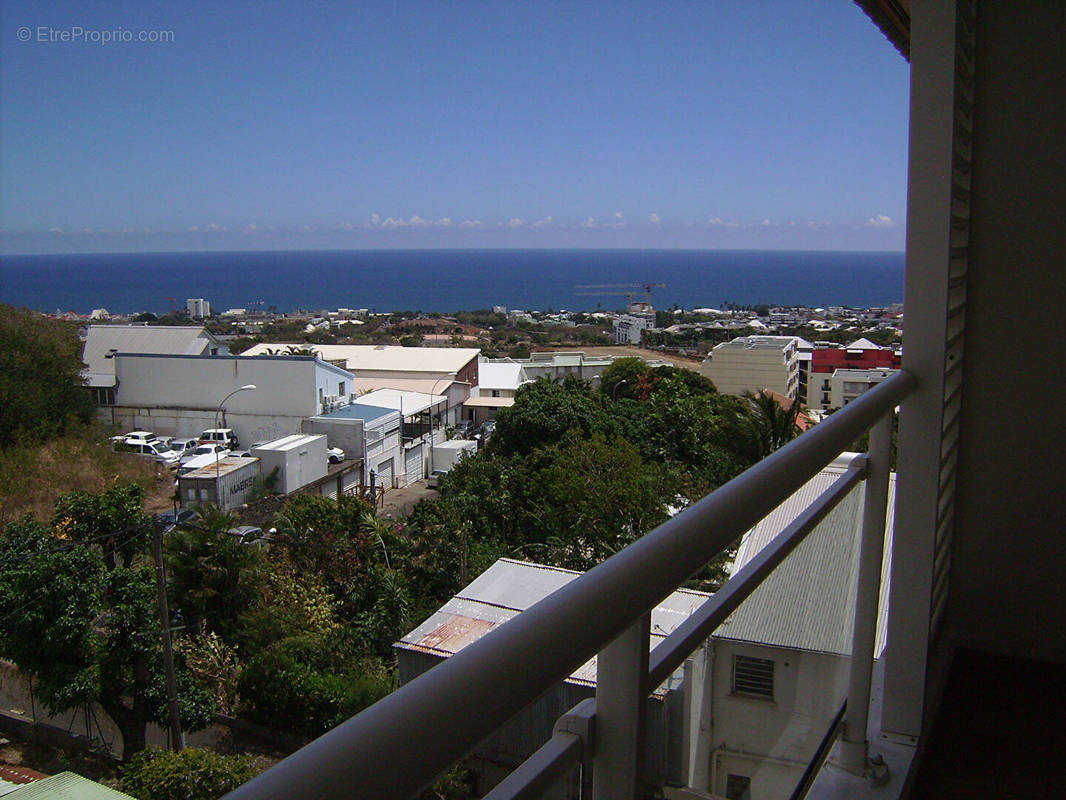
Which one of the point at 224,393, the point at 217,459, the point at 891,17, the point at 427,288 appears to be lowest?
the point at 217,459

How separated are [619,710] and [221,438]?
20.9m

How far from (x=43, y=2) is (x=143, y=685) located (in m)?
62.1

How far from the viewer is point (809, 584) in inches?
38.5

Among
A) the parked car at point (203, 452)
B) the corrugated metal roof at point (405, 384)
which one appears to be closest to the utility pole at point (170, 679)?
the parked car at point (203, 452)

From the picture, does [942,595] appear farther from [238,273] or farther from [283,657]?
[238,273]

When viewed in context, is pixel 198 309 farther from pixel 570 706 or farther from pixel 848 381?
pixel 570 706

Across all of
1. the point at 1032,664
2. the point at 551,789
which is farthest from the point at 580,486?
the point at 551,789

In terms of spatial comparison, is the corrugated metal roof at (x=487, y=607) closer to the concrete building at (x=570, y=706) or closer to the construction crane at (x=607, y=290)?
the concrete building at (x=570, y=706)

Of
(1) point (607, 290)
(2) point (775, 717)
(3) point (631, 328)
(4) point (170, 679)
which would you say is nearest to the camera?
(2) point (775, 717)

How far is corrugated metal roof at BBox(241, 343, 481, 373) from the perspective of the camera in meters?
27.3

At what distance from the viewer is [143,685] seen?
27.4ft

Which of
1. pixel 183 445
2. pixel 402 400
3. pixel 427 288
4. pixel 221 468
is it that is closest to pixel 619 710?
pixel 221 468

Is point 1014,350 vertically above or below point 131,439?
above

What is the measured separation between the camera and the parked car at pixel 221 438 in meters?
19.8
